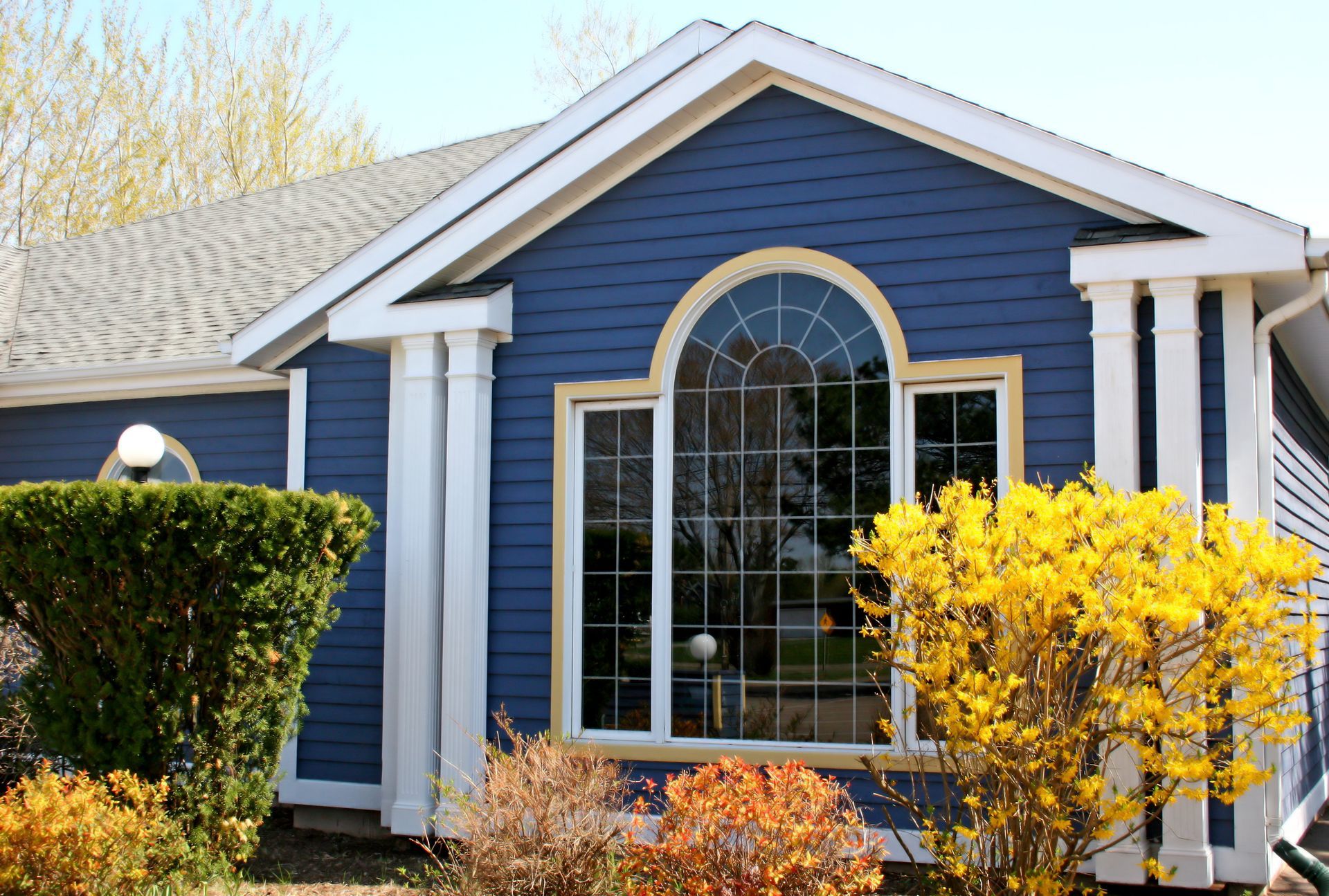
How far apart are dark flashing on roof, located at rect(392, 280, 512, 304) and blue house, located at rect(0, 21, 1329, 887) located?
0.04m

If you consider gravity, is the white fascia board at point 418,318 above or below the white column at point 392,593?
above

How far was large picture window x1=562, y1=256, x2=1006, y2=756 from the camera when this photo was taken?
7.01 m

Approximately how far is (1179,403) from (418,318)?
4764 millimetres

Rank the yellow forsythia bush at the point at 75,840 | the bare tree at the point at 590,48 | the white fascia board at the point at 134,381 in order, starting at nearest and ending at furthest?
the yellow forsythia bush at the point at 75,840 < the white fascia board at the point at 134,381 < the bare tree at the point at 590,48

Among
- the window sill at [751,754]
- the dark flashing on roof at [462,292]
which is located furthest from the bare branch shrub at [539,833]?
the dark flashing on roof at [462,292]

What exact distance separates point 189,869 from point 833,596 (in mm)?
3901

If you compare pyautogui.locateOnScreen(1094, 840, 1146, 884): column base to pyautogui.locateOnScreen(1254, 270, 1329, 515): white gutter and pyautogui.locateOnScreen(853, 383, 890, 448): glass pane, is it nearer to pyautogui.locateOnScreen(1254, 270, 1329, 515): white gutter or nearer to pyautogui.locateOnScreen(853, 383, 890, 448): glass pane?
pyautogui.locateOnScreen(1254, 270, 1329, 515): white gutter

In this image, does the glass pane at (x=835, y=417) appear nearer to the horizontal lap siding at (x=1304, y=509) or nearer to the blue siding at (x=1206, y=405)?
the blue siding at (x=1206, y=405)

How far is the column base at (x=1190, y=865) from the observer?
20.1ft

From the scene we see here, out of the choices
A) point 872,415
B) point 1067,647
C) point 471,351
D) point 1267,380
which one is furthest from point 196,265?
point 1267,380

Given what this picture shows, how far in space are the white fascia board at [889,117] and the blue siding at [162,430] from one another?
2089 mm

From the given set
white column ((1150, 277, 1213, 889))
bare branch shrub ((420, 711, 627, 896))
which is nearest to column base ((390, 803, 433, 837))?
bare branch shrub ((420, 711, 627, 896))

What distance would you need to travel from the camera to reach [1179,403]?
21.1ft

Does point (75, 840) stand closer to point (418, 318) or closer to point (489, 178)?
point (418, 318)
